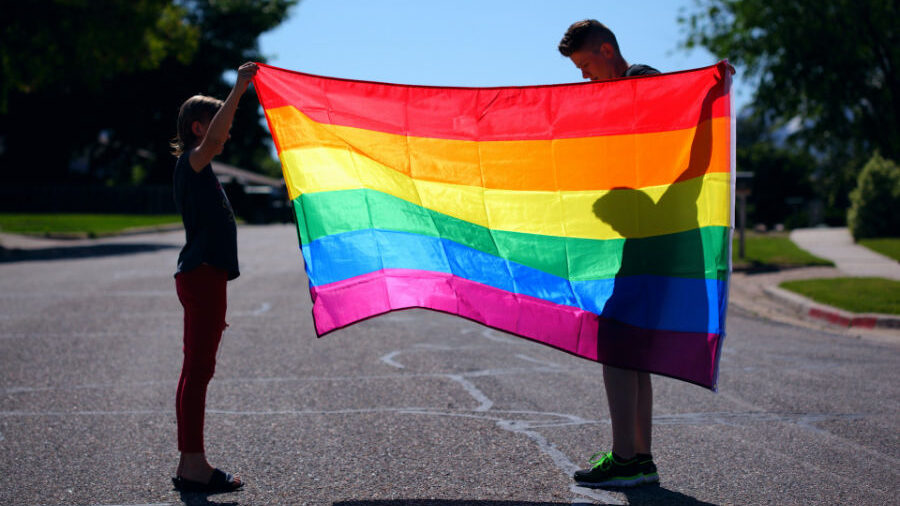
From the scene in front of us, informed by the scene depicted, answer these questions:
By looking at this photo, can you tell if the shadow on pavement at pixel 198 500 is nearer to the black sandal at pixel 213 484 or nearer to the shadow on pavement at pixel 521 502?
the black sandal at pixel 213 484

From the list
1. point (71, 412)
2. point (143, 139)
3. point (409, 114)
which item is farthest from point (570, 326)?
point (143, 139)

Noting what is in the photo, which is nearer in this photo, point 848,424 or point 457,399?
point 848,424

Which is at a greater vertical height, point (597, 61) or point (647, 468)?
point (597, 61)

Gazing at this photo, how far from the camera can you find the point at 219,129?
4020 millimetres

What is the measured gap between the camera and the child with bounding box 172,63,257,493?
411cm

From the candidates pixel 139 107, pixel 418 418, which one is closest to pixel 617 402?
pixel 418 418

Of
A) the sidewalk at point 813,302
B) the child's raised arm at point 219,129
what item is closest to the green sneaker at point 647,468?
the child's raised arm at point 219,129

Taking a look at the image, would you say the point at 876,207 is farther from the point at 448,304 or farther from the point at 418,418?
the point at 448,304

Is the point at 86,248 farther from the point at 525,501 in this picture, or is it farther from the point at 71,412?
the point at 525,501

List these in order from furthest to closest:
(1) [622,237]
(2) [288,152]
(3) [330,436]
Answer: (3) [330,436]
(2) [288,152]
(1) [622,237]

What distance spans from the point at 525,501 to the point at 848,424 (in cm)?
254

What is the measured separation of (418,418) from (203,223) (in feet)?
6.90

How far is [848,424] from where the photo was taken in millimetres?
5344

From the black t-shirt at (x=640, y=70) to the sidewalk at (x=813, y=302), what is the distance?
697 cm
